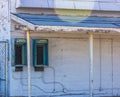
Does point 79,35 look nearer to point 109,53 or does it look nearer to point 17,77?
point 109,53

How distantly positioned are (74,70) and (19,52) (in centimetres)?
229

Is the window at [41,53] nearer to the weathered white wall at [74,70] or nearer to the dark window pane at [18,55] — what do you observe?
the weathered white wall at [74,70]

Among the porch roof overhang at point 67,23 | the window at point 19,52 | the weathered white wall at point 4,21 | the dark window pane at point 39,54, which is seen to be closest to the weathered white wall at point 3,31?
the weathered white wall at point 4,21

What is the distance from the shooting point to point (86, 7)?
1688 cm

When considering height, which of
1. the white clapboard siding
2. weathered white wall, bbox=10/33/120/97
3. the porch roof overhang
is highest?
the white clapboard siding

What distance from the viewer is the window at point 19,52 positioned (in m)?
16.0

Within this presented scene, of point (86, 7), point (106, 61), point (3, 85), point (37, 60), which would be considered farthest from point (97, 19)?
point (3, 85)

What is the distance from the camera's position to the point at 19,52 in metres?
16.2

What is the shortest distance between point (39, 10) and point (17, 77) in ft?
8.63

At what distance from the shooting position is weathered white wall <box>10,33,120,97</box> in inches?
647

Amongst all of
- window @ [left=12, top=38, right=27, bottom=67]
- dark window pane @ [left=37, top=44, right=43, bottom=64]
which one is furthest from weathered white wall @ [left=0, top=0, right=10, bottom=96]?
dark window pane @ [left=37, top=44, right=43, bottom=64]

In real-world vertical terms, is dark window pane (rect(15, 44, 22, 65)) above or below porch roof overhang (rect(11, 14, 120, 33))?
below

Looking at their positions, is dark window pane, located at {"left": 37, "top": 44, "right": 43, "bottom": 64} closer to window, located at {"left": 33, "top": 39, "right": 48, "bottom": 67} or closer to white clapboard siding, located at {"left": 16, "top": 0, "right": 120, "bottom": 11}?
window, located at {"left": 33, "top": 39, "right": 48, "bottom": 67}

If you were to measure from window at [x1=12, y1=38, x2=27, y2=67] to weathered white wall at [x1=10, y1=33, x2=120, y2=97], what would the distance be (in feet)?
1.02
